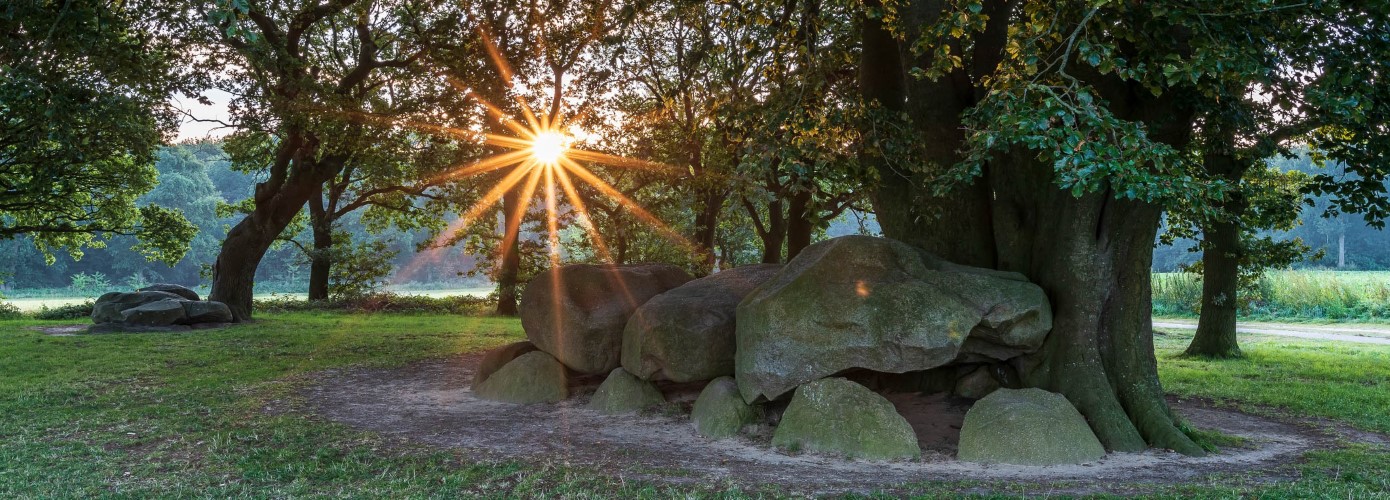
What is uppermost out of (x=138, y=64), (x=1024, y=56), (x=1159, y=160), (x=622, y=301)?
(x=138, y=64)

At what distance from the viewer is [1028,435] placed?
27.1ft

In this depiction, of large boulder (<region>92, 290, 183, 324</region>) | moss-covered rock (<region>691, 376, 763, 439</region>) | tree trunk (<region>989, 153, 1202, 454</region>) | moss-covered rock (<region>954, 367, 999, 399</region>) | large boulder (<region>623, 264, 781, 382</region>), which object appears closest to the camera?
tree trunk (<region>989, 153, 1202, 454</region>)

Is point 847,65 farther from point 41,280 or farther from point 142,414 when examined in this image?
point 41,280

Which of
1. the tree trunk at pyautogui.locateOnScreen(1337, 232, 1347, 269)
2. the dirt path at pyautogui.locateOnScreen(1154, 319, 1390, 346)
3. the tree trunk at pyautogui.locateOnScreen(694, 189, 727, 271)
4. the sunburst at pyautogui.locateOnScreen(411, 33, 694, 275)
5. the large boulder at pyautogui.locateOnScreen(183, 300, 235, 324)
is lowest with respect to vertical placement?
the large boulder at pyautogui.locateOnScreen(183, 300, 235, 324)

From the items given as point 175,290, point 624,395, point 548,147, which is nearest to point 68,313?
point 175,290

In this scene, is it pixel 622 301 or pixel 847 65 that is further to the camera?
pixel 847 65

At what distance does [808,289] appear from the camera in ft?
30.9

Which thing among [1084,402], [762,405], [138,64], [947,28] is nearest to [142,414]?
[138,64]

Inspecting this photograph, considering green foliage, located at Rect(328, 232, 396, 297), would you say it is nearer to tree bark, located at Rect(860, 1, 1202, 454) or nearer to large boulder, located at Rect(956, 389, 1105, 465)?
tree bark, located at Rect(860, 1, 1202, 454)

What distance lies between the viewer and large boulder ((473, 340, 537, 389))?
42.0 feet

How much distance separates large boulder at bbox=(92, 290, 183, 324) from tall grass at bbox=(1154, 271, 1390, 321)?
103ft

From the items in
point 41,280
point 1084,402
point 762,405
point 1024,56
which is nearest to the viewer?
point 1024,56

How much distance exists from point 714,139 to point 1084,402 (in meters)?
6.11

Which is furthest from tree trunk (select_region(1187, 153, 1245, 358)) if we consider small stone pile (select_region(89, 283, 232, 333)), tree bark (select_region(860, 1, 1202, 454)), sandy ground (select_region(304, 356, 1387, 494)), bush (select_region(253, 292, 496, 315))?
small stone pile (select_region(89, 283, 232, 333))
